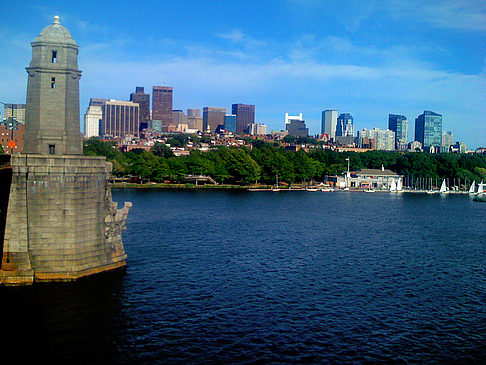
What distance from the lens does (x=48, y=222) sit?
33094mm

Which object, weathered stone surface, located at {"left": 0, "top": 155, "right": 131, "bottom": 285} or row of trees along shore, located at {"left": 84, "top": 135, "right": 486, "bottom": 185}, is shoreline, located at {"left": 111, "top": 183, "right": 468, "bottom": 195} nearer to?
row of trees along shore, located at {"left": 84, "top": 135, "right": 486, "bottom": 185}

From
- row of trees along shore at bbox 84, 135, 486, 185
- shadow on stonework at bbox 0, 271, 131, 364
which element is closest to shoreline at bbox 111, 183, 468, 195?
row of trees along shore at bbox 84, 135, 486, 185

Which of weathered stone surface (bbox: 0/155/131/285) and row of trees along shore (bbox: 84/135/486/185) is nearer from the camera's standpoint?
weathered stone surface (bbox: 0/155/131/285)

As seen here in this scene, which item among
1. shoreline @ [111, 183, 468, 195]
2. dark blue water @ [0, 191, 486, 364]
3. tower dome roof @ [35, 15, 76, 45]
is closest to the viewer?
dark blue water @ [0, 191, 486, 364]

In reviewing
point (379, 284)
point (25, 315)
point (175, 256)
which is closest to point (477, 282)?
point (379, 284)

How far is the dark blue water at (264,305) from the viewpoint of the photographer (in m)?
26.0

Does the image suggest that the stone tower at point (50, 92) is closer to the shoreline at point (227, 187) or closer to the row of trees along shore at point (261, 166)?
the shoreline at point (227, 187)

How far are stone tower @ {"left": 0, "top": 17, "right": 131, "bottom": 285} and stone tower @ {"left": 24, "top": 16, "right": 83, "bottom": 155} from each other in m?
0.07

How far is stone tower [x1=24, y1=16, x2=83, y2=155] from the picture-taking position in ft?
115

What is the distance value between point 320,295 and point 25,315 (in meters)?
19.3

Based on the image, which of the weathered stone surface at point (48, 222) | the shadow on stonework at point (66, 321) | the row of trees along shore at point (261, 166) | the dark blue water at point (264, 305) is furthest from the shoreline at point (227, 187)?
the shadow on stonework at point (66, 321)

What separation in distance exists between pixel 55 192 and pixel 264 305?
15918 millimetres

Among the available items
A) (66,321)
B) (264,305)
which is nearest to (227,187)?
(264,305)

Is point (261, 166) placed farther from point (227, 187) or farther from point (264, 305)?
point (264, 305)
